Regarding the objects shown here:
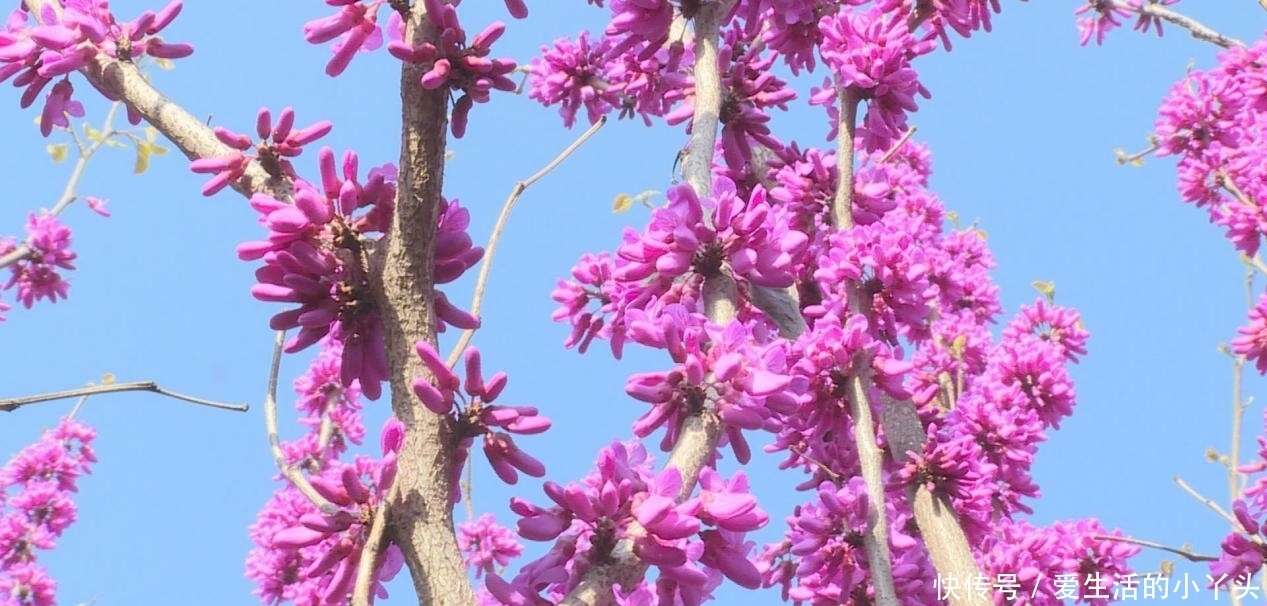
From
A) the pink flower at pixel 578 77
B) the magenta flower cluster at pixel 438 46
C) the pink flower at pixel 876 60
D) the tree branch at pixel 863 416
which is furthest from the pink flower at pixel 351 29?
the pink flower at pixel 578 77

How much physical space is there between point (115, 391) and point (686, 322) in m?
1.32

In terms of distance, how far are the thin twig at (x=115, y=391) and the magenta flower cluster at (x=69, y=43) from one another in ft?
2.14

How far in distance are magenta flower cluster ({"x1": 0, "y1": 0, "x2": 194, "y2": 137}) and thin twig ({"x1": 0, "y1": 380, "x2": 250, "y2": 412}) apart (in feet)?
2.14

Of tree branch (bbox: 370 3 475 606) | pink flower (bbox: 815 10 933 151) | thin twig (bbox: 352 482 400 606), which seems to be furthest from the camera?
pink flower (bbox: 815 10 933 151)

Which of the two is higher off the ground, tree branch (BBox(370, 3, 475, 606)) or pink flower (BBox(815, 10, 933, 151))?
pink flower (BBox(815, 10, 933, 151))

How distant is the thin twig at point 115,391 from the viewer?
2.11 metres

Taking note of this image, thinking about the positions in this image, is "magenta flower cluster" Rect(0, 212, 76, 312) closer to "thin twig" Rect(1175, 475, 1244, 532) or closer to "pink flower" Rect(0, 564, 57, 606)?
"pink flower" Rect(0, 564, 57, 606)

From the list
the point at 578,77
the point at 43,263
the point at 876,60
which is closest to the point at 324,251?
the point at 876,60

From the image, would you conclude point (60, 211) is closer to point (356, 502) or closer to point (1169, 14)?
point (356, 502)

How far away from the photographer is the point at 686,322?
2.19 m

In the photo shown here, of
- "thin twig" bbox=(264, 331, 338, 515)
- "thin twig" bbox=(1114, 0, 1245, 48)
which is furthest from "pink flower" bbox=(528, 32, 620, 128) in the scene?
"thin twig" bbox=(1114, 0, 1245, 48)

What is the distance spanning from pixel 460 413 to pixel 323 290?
0.39 m

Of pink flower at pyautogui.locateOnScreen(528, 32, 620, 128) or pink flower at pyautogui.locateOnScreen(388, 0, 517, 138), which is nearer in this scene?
pink flower at pyautogui.locateOnScreen(388, 0, 517, 138)

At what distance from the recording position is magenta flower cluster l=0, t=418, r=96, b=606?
874 cm
